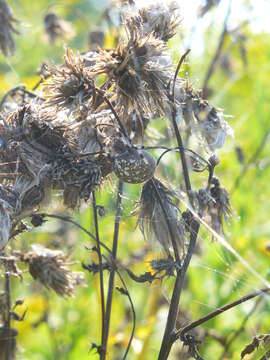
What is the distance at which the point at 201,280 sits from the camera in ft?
7.41

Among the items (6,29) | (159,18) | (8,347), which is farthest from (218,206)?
(6,29)

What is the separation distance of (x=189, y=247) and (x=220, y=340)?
0.67 metres

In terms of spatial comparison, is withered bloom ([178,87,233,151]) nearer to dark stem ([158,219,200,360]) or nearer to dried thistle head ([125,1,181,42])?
dried thistle head ([125,1,181,42])

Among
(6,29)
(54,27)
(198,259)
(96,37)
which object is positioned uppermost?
(54,27)

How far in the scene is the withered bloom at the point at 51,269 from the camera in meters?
1.36

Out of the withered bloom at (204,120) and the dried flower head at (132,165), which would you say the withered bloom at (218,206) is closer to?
the withered bloom at (204,120)

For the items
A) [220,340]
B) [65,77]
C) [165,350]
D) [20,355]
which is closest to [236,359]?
[220,340]

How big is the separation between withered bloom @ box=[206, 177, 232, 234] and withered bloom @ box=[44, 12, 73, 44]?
1.19m

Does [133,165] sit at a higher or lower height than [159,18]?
lower

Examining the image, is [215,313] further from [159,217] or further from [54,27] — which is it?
[54,27]

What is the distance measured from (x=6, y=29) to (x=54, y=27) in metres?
0.57

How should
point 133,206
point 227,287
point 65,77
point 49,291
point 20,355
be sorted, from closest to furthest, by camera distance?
point 65,77, point 133,206, point 49,291, point 20,355, point 227,287

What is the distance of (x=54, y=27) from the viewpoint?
2271mm

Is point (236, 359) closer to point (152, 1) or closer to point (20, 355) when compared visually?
point (20, 355)
